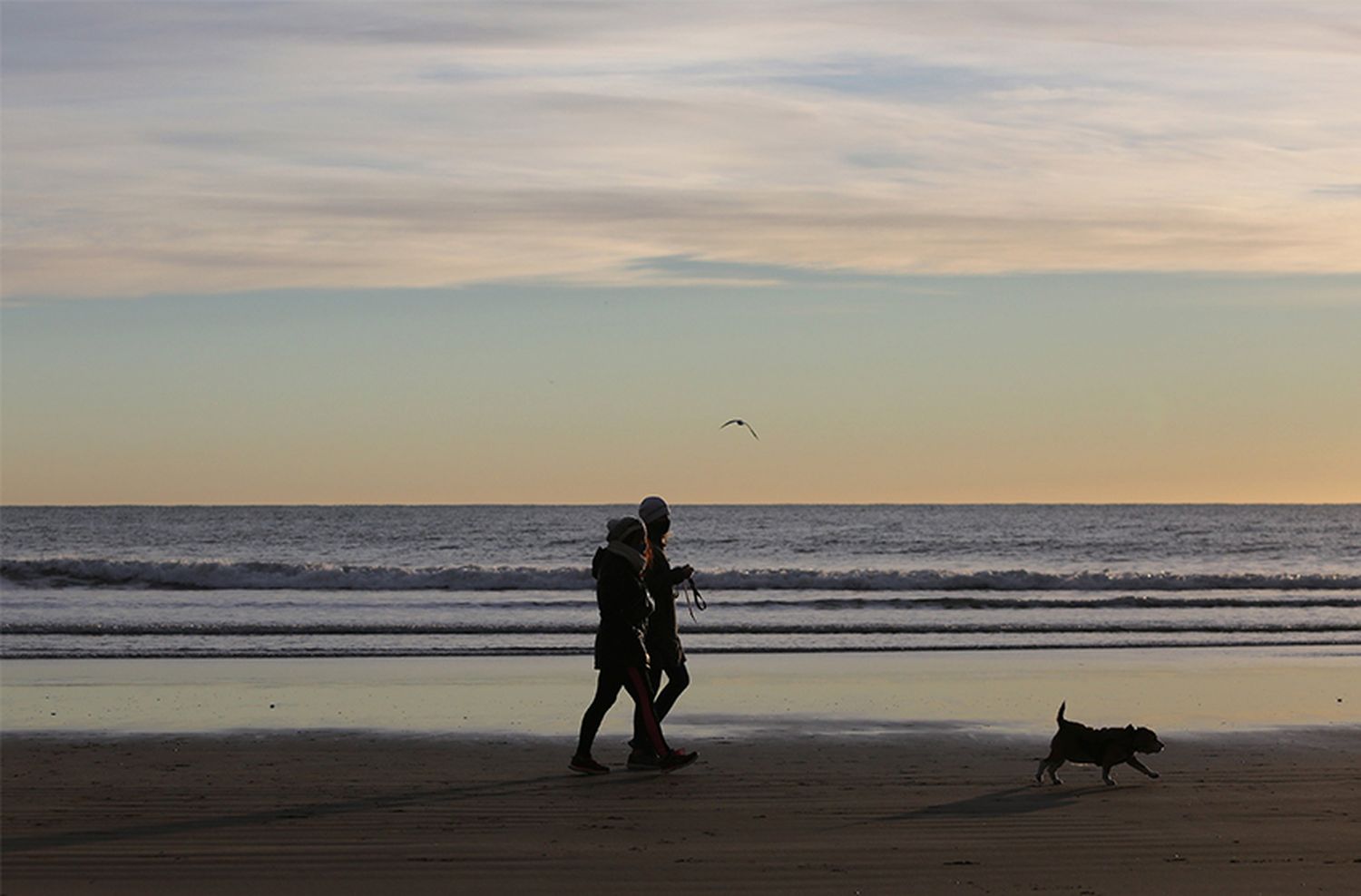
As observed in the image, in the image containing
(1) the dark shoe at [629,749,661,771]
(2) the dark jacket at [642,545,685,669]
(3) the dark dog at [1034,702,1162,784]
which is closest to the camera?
(3) the dark dog at [1034,702,1162,784]

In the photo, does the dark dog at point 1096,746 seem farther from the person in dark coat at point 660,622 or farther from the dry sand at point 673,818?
the person in dark coat at point 660,622

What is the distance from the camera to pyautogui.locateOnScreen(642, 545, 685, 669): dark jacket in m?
10.1

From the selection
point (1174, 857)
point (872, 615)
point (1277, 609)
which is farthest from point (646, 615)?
point (1277, 609)

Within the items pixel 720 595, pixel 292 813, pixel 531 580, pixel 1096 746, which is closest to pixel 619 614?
pixel 292 813

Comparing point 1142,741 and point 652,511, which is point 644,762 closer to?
point 652,511

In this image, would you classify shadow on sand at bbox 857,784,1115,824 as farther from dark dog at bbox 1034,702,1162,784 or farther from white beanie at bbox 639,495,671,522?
white beanie at bbox 639,495,671,522

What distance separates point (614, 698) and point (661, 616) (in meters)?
0.70

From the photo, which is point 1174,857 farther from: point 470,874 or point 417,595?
point 417,595

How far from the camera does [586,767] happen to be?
31.8ft

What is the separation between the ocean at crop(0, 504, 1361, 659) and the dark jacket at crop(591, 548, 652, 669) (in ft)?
24.8

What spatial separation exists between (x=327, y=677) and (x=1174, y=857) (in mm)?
9433

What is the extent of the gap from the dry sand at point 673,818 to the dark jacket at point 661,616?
73 cm

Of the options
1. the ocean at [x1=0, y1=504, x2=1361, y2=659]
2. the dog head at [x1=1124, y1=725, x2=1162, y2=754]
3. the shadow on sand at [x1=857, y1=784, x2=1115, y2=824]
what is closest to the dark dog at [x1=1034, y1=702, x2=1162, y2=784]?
the dog head at [x1=1124, y1=725, x2=1162, y2=754]

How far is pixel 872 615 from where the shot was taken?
2323cm
